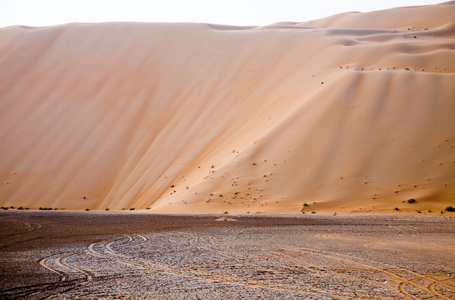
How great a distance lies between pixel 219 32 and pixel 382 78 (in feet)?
73.7

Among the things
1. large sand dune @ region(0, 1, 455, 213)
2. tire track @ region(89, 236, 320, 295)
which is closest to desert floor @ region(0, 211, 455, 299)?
tire track @ region(89, 236, 320, 295)

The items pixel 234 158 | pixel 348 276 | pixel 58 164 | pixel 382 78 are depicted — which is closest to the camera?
pixel 348 276

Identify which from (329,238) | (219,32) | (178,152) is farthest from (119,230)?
(219,32)

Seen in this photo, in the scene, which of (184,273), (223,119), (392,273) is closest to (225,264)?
(184,273)

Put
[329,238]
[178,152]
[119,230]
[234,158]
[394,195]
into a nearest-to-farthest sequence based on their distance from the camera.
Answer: [329,238]
[119,230]
[394,195]
[234,158]
[178,152]

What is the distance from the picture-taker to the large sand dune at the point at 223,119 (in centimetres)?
2675

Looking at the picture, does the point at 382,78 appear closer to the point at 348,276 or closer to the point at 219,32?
the point at 219,32

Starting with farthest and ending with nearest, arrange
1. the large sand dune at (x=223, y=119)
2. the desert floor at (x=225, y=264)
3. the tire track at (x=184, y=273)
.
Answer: the large sand dune at (x=223, y=119) < the tire track at (x=184, y=273) < the desert floor at (x=225, y=264)

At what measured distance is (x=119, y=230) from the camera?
1512 cm

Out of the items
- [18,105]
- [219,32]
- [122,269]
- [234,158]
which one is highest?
[219,32]

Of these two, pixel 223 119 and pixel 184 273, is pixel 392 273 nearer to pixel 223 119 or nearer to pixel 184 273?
pixel 184 273

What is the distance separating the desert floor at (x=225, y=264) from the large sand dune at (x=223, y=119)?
1177 cm

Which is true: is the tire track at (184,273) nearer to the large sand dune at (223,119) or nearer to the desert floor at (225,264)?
the desert floor at (225,264)

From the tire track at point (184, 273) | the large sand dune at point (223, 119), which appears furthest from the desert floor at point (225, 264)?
the large sand dune at point (223, 119)
